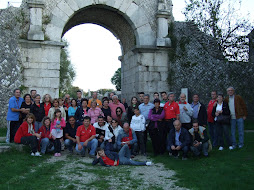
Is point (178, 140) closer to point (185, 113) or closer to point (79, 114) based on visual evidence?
point (185, 113)

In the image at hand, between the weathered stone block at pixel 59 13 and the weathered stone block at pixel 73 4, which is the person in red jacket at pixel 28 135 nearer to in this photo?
the weathered stone block at pixel 59 13

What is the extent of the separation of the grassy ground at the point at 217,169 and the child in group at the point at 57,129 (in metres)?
2.55

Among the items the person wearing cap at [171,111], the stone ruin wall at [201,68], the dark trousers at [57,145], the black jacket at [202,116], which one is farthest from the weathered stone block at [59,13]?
the black jacket at [202,116]

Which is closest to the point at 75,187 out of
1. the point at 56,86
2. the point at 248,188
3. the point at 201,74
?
the point at 248,188

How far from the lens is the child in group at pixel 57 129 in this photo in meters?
7.88

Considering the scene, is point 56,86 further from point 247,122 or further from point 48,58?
point 247,122

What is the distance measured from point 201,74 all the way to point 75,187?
821 cm

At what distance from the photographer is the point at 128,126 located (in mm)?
7852

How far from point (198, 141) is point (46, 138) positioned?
385 centimetres

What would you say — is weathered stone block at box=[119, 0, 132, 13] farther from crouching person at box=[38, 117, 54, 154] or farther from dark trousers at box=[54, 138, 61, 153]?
dark trousers at box=[54, 138, 61, 153]

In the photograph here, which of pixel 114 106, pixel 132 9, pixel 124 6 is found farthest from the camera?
pixel 132 9

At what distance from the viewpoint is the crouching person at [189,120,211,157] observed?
23.7ft

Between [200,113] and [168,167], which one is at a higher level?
[200,113]

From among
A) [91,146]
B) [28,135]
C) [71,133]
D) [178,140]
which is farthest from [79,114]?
[178,140]
